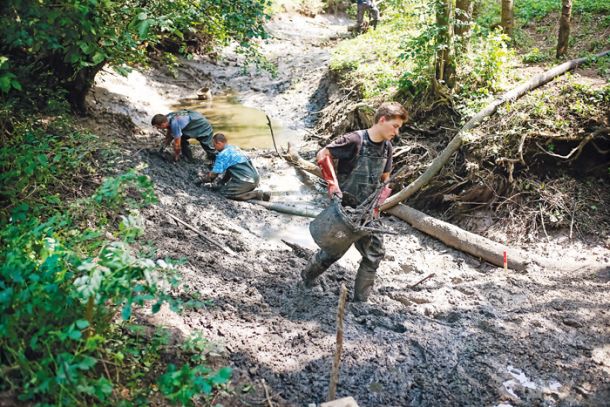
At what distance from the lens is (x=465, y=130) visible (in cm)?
737

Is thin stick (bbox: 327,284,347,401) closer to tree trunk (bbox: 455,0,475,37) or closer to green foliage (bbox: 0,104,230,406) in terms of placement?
green foliage (bbox: 0,104,230,406)

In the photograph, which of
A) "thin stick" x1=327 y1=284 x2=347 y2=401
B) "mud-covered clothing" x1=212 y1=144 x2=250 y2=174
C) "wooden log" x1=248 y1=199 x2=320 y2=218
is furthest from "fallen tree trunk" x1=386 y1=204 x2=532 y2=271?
"thin stick" x1=327 y1=284 x2=347 y2=401

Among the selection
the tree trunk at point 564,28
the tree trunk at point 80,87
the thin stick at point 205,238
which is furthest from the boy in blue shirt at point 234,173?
the tree trunk at point 564,28

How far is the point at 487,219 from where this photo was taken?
7.19m

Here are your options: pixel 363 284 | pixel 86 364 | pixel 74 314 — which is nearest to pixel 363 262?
pixel 363 284

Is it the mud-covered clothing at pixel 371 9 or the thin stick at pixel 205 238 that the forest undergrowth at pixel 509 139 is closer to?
the thin stick at pixel 205 238

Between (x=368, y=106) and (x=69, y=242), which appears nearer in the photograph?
(x=69, y=242)

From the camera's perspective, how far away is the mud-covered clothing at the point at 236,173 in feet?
25.7

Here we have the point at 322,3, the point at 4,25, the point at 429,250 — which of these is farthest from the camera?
the point at 322,3

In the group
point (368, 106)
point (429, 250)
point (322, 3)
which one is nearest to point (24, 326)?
point (429, 250)

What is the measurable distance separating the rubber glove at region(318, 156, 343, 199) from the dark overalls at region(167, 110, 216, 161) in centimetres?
464

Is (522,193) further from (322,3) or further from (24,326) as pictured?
(322,3)

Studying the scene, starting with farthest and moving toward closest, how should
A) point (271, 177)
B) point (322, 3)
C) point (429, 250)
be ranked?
point (322, 3)
point (271, 177)
point (429, 250)

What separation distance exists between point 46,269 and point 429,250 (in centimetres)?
529
